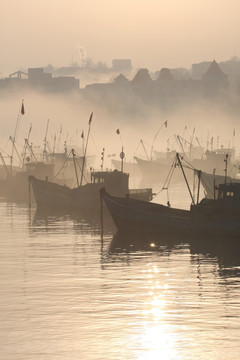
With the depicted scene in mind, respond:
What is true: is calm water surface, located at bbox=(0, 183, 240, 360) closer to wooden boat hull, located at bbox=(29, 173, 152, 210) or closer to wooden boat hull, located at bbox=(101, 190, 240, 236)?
wooden boat hull, located at bbox=(101, 190, 240, 236)

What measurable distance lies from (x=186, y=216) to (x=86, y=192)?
36700 mm

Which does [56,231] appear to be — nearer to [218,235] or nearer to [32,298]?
[218,235]

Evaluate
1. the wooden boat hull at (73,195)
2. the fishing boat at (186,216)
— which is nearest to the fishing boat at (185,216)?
the fishing boat at (186,216)

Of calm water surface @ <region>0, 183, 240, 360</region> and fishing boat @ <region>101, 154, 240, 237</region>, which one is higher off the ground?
fishing boat @ <region>101, 154, 240, 237</region>

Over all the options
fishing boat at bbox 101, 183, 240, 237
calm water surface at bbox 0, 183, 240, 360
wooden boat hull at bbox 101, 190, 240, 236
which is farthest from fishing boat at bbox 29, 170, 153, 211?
calm water surface at bbox 0, 183, 240, 360

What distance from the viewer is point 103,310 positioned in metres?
51.2

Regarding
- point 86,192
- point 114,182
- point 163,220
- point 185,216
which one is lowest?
point 163,220

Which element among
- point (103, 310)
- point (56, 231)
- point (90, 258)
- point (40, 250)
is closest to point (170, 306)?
point (103, 310)

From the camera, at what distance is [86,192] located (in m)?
123

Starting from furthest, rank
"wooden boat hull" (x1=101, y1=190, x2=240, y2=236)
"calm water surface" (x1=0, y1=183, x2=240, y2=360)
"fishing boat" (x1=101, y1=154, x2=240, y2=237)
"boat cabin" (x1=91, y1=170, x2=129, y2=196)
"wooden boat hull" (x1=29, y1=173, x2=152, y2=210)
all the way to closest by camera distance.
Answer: "wooden boat hull" (x1=29, y1=173, x2=152, y2=210) → "boat cabin" (x1=91, y1=170, x2=129, y2=196) → "wooden boat hull" (x1=101, y1=190, x2=240, y2=236) → "fishing boat" (x1=101, y1=154, x2=240, y2=237) → "calm water surface" (x1=0, y1=183, x2=240, y2=360)

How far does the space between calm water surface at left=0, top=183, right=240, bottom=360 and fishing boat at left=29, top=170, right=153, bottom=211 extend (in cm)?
3312

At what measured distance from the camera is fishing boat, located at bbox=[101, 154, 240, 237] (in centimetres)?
8444

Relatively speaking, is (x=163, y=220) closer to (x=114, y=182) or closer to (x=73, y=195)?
(x=114, y=182)

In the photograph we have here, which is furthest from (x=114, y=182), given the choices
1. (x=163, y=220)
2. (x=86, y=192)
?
(x=163, y=220)
